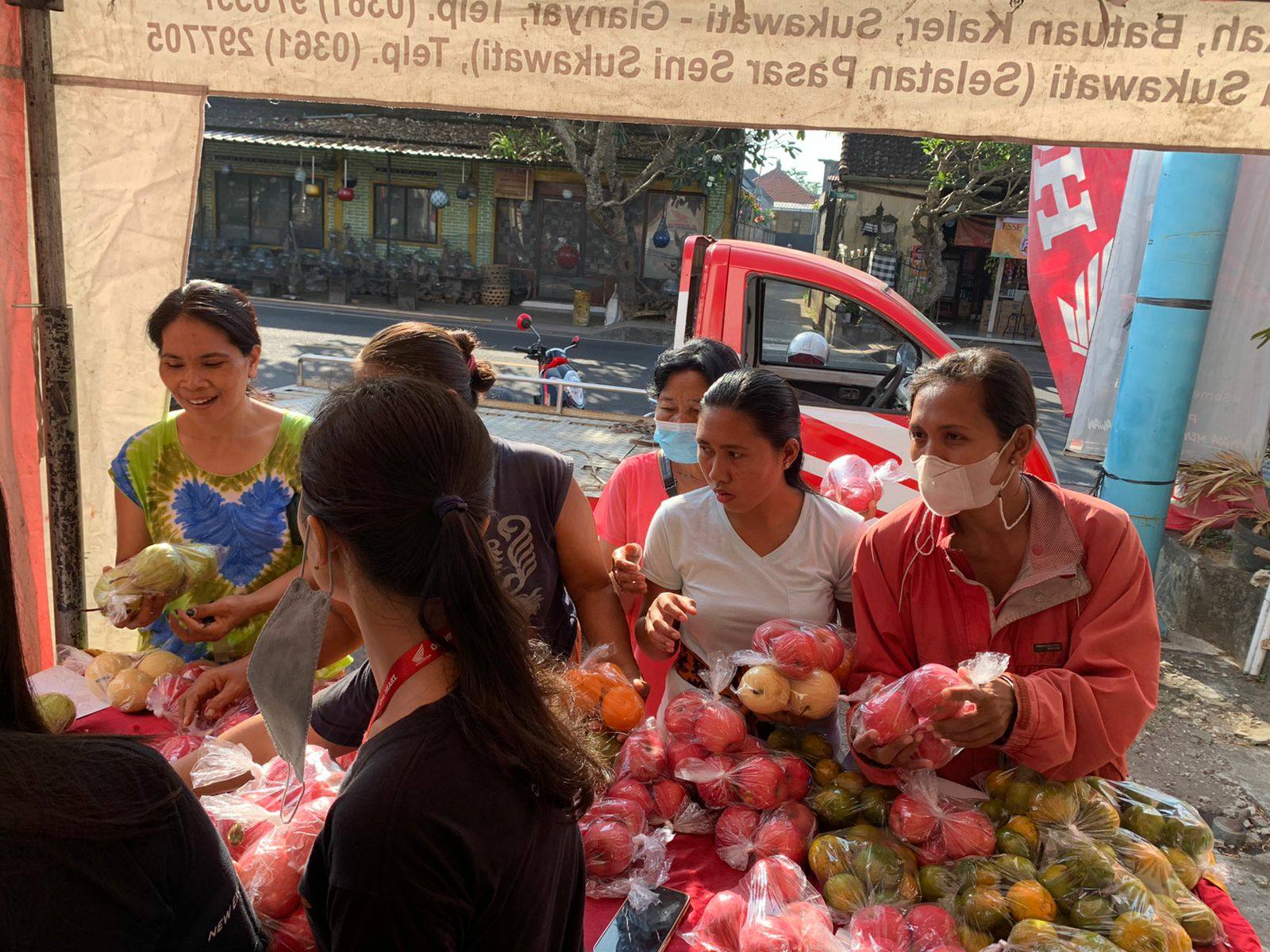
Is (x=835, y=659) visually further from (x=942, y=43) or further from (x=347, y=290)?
(x=347, y=290)

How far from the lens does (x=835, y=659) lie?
6.45 ft

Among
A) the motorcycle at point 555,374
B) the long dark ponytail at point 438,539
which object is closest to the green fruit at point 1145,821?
the long dark ponytail at point 438,539

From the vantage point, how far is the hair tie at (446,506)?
1.08 meters

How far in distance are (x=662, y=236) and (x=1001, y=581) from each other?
20649 millimetres

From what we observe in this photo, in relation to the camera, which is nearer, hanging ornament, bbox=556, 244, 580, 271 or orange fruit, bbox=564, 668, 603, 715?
orange fruit, bbox=564, 668, 603, 715

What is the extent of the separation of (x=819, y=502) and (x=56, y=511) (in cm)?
229

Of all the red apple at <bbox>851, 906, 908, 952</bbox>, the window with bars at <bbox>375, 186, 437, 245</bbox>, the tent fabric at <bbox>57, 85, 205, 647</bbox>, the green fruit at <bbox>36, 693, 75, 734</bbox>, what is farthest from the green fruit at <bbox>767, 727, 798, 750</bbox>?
the window with bars at <bbox>375, 186, 437, 245</bbox>

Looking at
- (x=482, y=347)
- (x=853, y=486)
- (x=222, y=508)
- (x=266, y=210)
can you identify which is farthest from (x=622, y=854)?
(x=266, y=210)

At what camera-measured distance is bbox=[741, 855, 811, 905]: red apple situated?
156cm

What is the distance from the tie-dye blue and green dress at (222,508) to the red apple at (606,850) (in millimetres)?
1283

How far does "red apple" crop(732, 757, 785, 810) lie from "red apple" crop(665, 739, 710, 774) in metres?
0.08

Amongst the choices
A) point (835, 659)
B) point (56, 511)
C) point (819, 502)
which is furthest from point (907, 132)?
point (56, 511)

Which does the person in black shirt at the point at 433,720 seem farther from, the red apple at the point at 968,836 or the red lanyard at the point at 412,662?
the red apple at the point at 968,836

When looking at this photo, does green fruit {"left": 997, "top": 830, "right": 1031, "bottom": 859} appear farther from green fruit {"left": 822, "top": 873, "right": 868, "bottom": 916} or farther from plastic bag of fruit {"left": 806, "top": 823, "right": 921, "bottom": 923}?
green fruit {"left": 822, "top": 873, "right": 868, "bottom": 916}
